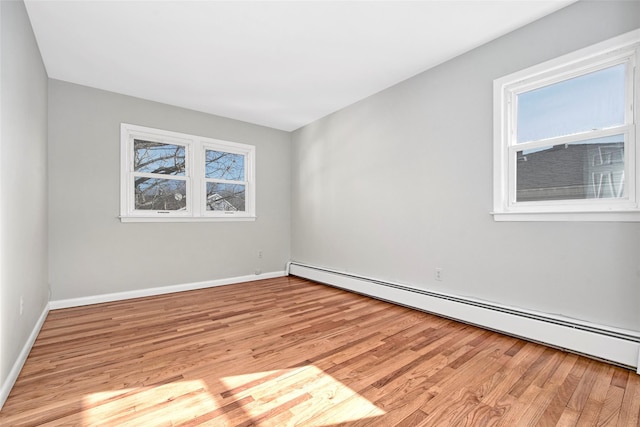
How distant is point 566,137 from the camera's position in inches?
90.4

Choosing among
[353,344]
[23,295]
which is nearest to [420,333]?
[353,344]

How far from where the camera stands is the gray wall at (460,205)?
6.90 feet

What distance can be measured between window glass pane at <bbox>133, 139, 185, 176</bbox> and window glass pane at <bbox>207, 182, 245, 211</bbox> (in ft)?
1.68

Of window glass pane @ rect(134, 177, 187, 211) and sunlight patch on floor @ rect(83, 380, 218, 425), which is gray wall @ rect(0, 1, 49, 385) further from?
window glass pane @ rect(134, 177, 187, 211)

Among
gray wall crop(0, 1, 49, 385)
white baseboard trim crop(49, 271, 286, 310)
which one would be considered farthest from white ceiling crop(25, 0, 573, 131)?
white baseboard trim crop(49, 271, 286, 310)

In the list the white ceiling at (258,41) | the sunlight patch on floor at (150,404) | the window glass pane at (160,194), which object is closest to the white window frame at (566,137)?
the white ceiling at (258,41)

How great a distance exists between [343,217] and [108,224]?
3.04 m

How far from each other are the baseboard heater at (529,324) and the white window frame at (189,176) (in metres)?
2.54

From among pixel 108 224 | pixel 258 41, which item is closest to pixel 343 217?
pixel 258 41

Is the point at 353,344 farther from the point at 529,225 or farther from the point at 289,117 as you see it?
the point at 289,117

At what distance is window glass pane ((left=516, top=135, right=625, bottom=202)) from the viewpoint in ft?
6.82

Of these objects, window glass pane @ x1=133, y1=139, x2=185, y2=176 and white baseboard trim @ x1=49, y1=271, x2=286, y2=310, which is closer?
white baseboard trim @ x1=49, y1=271, x2=286, y2=310

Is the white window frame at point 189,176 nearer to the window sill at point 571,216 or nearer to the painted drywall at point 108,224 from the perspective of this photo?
the painted drywall at point 108,224

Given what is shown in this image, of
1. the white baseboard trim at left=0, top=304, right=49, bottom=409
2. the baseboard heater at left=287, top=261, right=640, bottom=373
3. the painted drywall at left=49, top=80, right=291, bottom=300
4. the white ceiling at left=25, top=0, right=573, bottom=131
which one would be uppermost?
the white ceiling at left=25, top=0, right=573, bottom=131
